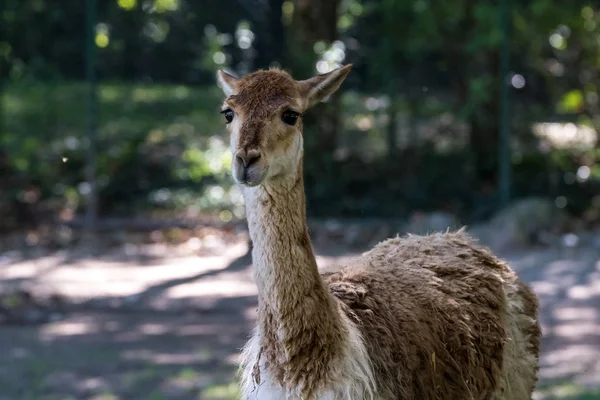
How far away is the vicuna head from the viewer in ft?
11.3

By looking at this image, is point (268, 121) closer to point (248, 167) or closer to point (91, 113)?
point (248, 167)

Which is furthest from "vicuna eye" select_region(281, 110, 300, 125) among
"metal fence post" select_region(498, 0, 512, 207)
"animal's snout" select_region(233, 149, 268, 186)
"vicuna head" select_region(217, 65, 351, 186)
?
"metal fence post" select_region(498, 0, 512, 207)

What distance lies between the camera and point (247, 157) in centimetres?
341

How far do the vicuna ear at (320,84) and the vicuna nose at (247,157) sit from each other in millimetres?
497

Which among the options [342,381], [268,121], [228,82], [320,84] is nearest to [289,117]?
[268,121]

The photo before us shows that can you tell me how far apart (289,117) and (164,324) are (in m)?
5.10

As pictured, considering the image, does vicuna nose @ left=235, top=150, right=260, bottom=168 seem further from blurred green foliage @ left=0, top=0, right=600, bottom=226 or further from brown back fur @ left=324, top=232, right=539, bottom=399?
blurred green foliage @ left=0, top=0, right=600, bottom=226

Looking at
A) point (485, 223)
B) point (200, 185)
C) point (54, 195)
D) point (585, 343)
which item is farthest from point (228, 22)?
point (585, 343)

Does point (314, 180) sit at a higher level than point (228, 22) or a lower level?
lower

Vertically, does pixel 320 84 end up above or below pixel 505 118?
below

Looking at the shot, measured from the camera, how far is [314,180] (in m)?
11.3

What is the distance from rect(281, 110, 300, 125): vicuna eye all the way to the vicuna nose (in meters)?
0.28

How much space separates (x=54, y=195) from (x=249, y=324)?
4357 millimetres

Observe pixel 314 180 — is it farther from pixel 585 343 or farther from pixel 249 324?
Answer: pixel 585 343
